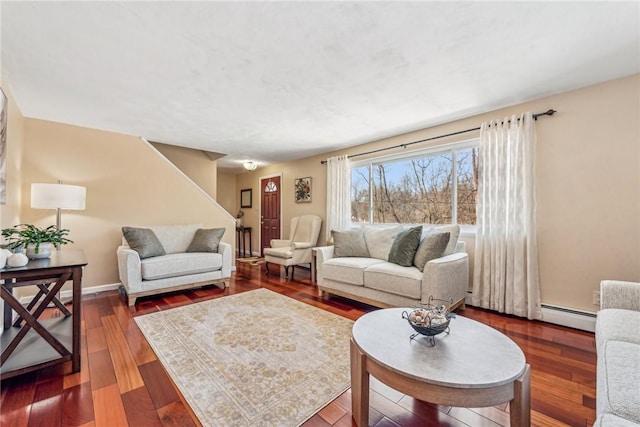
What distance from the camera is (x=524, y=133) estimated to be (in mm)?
2725

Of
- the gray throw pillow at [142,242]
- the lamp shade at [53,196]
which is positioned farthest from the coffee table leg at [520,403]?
the lamp shade at [53,196]

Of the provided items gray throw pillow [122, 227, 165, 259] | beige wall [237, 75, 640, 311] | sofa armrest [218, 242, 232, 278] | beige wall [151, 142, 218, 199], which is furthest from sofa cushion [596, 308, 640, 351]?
beige wall [151, 142, 218, 199]

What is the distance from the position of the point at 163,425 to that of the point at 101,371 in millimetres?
808

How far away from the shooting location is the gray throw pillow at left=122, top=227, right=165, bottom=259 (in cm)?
333

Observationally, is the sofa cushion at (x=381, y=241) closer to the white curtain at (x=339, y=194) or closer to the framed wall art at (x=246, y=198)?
the white curtain at (x=339, y=194)

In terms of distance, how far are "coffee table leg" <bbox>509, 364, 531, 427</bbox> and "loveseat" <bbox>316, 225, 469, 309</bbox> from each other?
1345mm

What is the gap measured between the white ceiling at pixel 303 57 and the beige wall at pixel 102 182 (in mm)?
333

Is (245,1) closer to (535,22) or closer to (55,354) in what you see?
(535,22)

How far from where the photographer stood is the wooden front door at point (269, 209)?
607 cm

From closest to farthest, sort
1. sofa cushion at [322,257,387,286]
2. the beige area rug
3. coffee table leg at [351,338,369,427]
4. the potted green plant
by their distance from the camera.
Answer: coffee table leg at [351,338,369,427] < the beige area rug < the potted green plant < sofa cushion at [322,257,387,286]

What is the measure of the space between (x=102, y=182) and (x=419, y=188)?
4333 millimetres

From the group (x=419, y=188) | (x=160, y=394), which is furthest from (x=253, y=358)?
(x=419, y=188)

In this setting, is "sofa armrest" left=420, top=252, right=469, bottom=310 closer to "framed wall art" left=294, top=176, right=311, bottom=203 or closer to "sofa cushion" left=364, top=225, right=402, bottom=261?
"sofa cushion" left=364, top=225, right=402, bottom=261

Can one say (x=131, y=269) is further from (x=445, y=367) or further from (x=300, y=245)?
(x=445, y=367)
